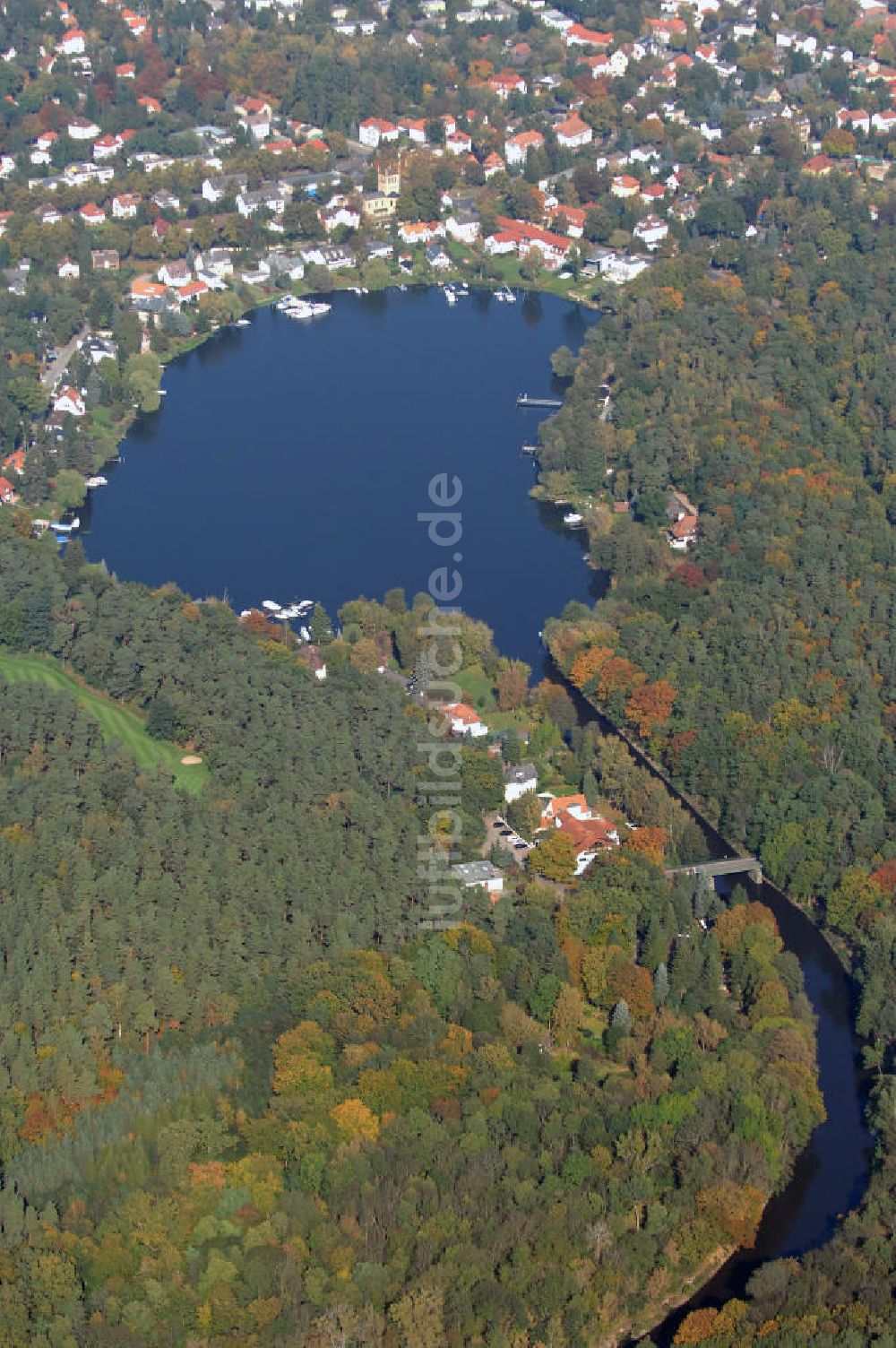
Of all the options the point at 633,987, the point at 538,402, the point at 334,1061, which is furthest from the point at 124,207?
the point at 334,1061

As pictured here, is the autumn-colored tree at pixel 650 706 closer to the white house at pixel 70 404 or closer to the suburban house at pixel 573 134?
the white house at pixel 70 404

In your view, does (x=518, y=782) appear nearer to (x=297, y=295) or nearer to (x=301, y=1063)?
(x=301, y=1063)

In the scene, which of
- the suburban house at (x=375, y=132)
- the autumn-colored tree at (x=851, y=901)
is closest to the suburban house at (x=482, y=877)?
the autumn-colored tree at (x=851, y=901)

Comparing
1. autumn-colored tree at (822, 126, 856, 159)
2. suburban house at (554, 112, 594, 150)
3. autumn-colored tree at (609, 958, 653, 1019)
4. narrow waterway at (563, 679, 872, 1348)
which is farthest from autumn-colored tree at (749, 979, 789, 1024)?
suburban house at (554, 112, 594, 150)

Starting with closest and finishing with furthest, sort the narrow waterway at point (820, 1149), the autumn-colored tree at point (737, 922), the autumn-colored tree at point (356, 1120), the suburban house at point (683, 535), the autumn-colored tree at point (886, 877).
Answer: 1. the narrow waterway at point (820, 1149)
2. the autumn-colored tree at point (356, 1120)
3. the autumn-colored tree at point (737, 922)
4. the autumn-colored tree at point (886, 877)
5. the suburban house at point (683, 535)

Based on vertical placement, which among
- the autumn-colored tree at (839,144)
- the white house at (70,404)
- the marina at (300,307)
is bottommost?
the white house at (70,404)

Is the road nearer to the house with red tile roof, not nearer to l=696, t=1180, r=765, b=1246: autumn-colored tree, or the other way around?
the house with red tile roof

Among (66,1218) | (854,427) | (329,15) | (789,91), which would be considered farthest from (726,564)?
(329,15)
